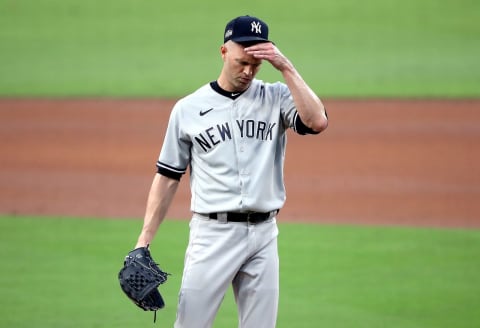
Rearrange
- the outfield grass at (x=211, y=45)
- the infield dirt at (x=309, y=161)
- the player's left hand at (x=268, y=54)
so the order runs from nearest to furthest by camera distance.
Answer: the player's left hand at (x=268, y=54) → the infield dirt at (x=309, y=161) → the outfield grass at (x=211, y=45)

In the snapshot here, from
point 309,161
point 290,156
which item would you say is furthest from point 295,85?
point 290,156

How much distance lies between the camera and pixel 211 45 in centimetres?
2091

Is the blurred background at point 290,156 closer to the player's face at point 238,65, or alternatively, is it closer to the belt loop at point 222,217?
the belt loop at point 222,217

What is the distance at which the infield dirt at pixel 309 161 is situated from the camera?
37.9 ft

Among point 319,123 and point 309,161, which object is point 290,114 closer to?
point 319,123

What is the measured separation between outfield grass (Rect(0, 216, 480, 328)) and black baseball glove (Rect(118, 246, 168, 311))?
2.49m

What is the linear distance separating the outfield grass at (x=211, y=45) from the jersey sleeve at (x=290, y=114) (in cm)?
1226

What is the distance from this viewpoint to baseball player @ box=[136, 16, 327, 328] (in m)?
4.58

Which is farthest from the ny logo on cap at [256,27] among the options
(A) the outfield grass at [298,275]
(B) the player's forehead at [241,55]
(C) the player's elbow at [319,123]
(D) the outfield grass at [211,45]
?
(D) the outfield grass at [211,45]

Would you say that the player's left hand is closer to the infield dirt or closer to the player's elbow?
the player's elbow

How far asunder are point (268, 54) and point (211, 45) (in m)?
16.6
